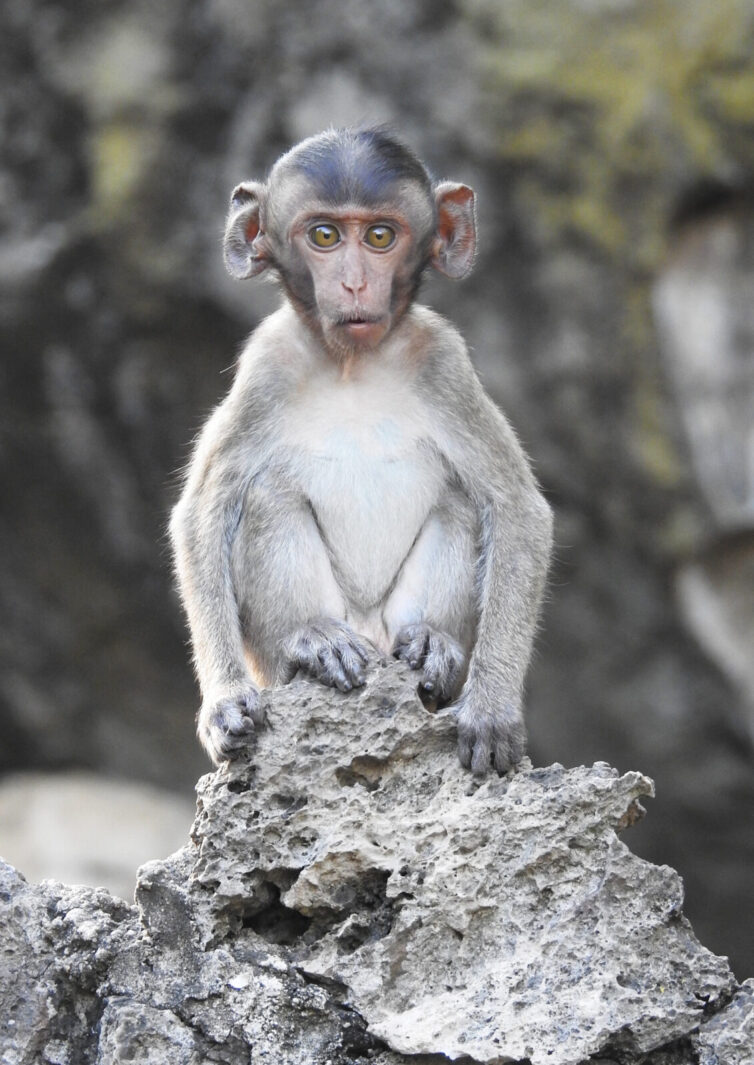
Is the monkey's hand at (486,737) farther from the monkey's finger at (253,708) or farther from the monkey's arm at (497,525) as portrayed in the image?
the monkey's finger at (253,708)

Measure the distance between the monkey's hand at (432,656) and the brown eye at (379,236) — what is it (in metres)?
1.29

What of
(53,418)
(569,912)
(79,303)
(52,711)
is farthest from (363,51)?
(569,912)

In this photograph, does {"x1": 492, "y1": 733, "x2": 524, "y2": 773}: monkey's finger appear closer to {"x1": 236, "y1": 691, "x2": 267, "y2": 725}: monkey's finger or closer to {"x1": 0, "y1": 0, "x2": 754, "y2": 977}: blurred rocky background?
{"x1": 236, "y1": 691, "x2": 267, "y2": 725}: monkey's finger

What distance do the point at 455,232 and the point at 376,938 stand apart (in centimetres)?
264

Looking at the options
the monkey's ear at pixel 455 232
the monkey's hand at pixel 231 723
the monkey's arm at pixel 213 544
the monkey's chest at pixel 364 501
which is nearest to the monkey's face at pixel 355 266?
the monkey's ear at pixel 455 232

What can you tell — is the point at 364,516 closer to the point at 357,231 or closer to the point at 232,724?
the point at 357,231

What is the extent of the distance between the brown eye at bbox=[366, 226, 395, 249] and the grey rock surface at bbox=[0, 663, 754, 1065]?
5.79 feet

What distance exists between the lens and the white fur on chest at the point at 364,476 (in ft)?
18.5

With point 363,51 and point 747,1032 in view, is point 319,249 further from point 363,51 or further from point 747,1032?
point 363,51

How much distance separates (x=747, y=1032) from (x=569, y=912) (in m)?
0.51

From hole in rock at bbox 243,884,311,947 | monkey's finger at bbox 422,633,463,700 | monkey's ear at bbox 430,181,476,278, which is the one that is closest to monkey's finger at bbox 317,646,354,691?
monkey's finger at bbox 422,633,463,700

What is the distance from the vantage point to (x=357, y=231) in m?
5.41

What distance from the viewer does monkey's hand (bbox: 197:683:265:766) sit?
4629mm

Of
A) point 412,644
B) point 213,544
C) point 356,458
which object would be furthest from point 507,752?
point 213,544
